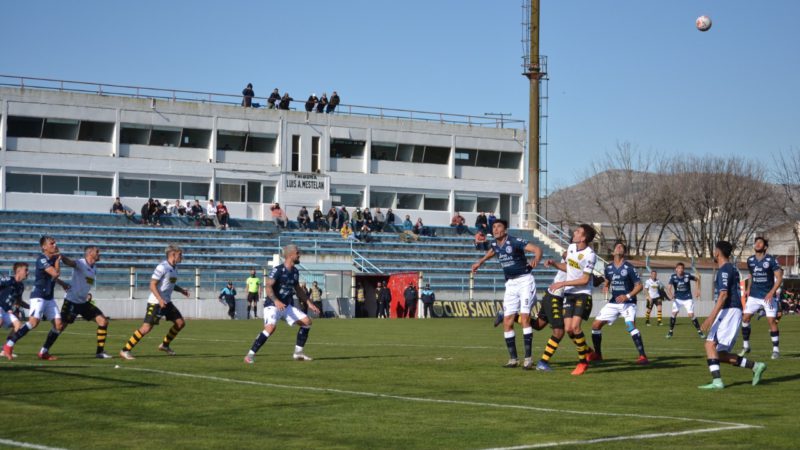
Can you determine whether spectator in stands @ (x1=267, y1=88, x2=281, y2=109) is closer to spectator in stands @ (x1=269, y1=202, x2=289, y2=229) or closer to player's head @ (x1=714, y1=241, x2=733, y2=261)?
spectator in stands @ (x1=269, y1=202, x2=289, y2=229)

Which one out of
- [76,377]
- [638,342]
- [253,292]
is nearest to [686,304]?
[638,342]

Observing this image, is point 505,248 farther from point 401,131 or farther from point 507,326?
point 401,131

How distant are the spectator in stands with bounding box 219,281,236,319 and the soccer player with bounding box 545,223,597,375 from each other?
1313 inches

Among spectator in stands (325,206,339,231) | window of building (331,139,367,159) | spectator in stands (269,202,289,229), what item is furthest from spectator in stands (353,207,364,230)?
window of building (331,139,367,159)

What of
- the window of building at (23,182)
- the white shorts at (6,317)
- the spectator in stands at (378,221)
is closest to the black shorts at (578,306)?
the white shorts at (6,317)

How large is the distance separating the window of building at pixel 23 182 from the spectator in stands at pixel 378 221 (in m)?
19.3

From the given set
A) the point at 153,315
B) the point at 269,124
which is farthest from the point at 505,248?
the point at 269,124

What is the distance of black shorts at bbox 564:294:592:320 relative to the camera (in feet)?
59.5

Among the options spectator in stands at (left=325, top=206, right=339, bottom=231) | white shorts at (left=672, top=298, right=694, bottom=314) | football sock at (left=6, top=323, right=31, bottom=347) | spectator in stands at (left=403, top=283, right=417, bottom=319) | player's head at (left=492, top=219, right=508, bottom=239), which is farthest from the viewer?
spectator in stands at (left=325, top=206, right=339, bottom=231)

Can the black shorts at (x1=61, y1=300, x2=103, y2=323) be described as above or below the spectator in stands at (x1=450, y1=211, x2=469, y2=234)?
below

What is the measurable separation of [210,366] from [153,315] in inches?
A: 98.5

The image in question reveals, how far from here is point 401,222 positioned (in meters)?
72.6

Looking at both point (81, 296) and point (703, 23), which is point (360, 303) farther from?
point (81, 296)

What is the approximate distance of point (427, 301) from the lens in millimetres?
54438
